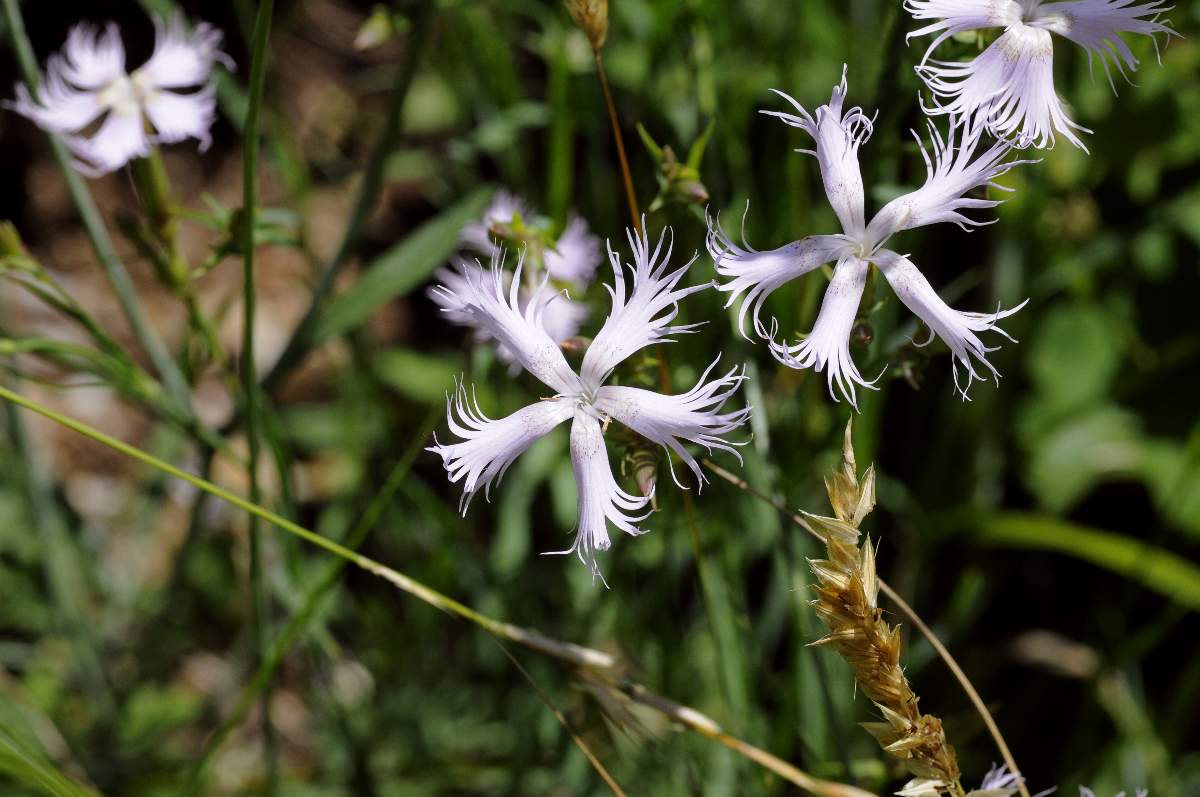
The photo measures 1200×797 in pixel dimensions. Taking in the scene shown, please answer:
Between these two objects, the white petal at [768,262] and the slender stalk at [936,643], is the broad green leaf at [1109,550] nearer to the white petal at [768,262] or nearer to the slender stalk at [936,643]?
the slender stalk at [936,643]

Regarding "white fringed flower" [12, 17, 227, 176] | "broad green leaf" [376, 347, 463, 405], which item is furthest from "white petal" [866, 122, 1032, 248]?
"broad green leaf" [376, 347, 463, 405]

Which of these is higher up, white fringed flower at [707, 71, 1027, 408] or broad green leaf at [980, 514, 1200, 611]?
white fringed flower at [707, 71, 1027, 408]

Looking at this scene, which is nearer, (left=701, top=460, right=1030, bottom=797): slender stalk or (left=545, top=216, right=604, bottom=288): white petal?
(left=701, top=460, right=1030, bottom=797): slender stalk

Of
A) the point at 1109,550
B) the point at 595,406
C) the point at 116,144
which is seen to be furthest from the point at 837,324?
the point at 1109,550

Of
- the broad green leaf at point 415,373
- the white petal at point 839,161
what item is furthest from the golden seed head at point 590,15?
the broad green leaf at point 415,373

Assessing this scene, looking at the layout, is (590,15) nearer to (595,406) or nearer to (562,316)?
(595,406)

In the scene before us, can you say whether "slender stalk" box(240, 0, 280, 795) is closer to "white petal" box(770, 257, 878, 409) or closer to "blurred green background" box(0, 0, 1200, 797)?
"blurred green background" box(0, 0, 1200, 797)

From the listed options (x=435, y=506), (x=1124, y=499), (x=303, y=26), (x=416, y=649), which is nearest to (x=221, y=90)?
(x=435, y=506)
